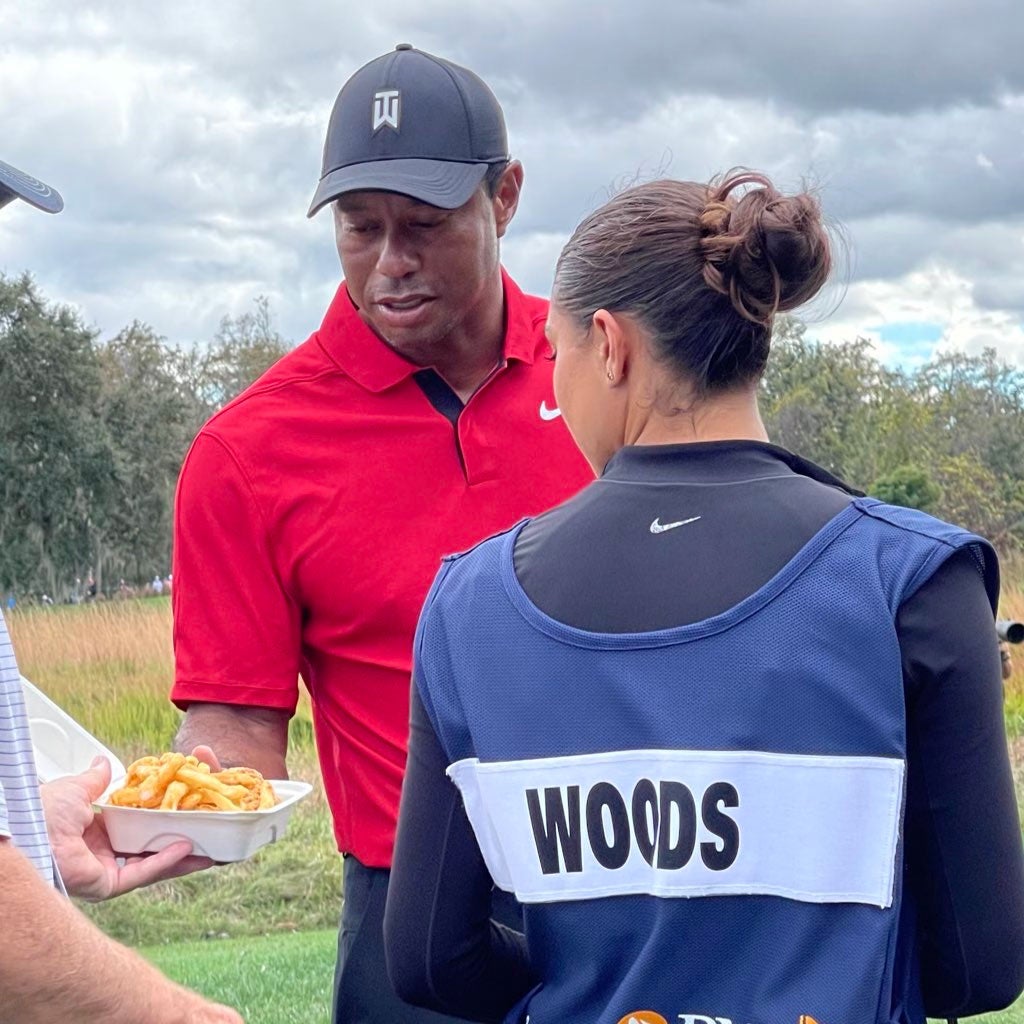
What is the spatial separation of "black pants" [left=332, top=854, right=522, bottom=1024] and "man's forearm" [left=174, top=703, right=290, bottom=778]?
0.29 m

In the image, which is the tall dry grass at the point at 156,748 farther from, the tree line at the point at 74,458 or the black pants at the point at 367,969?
the tree line at the point at 74,458

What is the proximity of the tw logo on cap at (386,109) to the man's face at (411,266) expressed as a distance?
0.52 feet

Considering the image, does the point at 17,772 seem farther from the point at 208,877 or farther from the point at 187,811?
the point at 208,877

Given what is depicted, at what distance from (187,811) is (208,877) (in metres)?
8.77

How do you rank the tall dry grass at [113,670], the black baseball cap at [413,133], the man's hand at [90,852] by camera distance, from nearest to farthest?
the man's hand at [90,852] → the black baseball cap at [413,133] → the tall dry grass at [113,670]

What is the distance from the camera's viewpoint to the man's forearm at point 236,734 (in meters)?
3.22

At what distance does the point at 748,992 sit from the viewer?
192cm

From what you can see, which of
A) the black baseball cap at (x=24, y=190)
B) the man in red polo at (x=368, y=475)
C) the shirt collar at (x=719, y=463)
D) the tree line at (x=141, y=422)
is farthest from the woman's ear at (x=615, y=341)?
the tree line at (x=141, y=422)

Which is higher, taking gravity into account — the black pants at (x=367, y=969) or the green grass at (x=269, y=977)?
the black pants at (x=367, y=969)

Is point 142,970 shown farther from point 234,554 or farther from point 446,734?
point 234,554

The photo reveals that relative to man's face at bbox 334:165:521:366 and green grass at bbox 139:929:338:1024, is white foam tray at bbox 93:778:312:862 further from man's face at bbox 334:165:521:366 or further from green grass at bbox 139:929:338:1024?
green grass at bbox 139:929:338:1024

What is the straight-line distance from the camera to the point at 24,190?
1.98m

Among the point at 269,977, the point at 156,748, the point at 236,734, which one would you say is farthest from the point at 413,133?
the point at 156,748

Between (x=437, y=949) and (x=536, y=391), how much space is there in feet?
4.88
